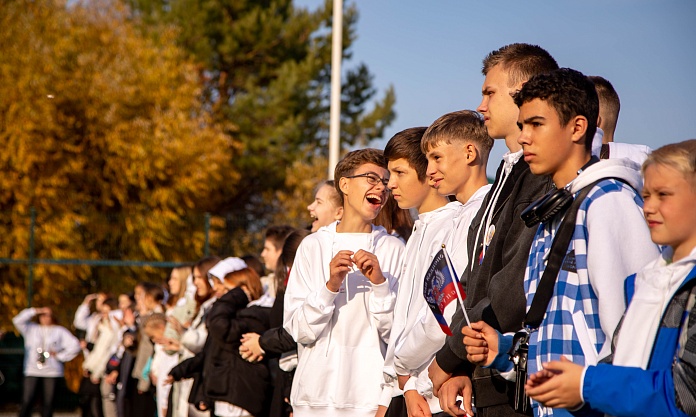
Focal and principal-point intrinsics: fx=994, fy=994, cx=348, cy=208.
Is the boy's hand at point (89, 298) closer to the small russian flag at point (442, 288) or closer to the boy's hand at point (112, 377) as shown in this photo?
the boy's hand at point (112, 377)

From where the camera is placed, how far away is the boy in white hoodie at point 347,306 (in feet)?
18.1

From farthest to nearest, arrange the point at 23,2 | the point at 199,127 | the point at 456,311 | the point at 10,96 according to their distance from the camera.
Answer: the point at 199,127
the point at 23,2
the point at 10,96
the point at 456,311

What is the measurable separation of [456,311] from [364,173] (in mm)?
2029

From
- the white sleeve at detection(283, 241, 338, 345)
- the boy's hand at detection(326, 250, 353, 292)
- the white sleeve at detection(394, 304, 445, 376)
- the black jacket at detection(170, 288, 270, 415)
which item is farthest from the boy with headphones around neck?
the black jacket at detection(170, 288, 270, 415)

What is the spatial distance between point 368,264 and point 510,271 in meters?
Result: 1.67

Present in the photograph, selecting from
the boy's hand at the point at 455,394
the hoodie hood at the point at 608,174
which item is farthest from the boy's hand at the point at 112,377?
the hoodie hood at the point at 608,174

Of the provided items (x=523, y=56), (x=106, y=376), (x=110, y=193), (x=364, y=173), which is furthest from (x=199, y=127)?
(x=523, y=56)

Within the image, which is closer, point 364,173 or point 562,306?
point 562,306

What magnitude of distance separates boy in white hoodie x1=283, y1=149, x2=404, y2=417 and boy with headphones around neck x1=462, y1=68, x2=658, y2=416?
2109 millimetres

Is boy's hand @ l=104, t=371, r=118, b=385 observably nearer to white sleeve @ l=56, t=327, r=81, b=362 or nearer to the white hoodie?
white sleeve @ l=56, t=327, r=81, b=362

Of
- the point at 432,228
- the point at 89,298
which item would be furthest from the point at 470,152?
the point at 89,298

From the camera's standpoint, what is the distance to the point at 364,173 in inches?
226

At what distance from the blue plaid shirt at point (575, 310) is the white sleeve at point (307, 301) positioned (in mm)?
2394

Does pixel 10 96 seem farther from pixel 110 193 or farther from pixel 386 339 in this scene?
pixel 386 339
